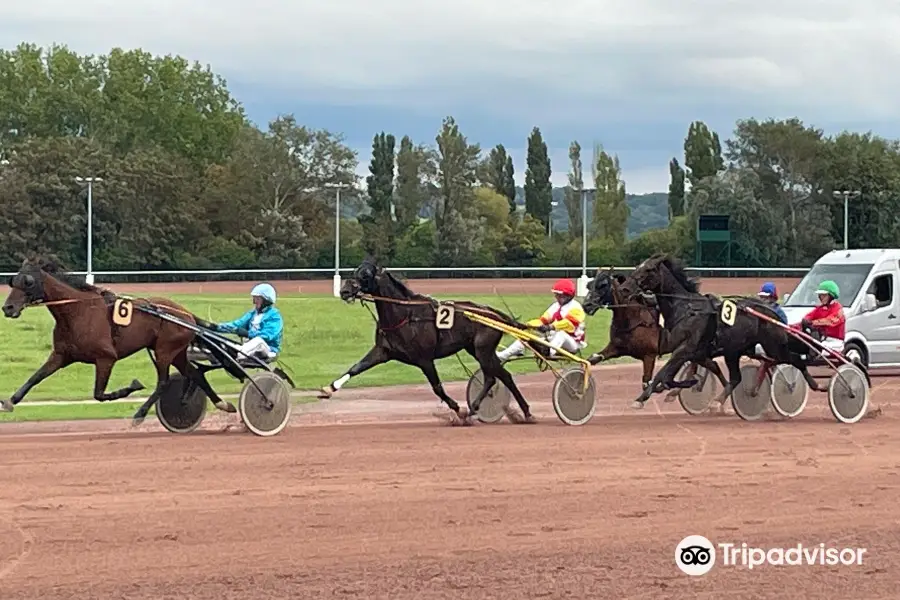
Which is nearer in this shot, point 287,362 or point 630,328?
point 630,328

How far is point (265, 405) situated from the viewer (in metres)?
11.5

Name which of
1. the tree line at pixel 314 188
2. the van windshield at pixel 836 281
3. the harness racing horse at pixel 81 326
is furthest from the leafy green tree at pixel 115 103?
the harness racing horse at pixel 81 326

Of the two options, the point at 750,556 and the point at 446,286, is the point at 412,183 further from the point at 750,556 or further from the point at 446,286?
the point at 750,556

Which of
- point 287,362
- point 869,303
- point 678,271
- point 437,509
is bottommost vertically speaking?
point 287,362

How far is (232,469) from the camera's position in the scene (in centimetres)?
950

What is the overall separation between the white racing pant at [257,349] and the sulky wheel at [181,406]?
19.5 inches

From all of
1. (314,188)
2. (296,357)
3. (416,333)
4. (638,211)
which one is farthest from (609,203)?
(638,211)

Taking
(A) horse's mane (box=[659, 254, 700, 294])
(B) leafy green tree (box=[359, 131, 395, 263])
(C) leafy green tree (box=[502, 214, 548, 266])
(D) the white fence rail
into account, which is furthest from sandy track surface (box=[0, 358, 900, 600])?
(B) leafy green tree (box=[359, 131, 395, 263])

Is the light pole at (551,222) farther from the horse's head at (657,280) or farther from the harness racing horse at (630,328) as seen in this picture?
the horse's head at (657,280)

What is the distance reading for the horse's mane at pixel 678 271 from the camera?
1345 cm

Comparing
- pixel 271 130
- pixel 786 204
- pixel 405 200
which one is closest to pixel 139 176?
pixel 271 130

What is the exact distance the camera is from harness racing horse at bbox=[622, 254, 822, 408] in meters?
13.1

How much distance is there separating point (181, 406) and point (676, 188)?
6950 cm

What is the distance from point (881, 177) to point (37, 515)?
2295 inches
